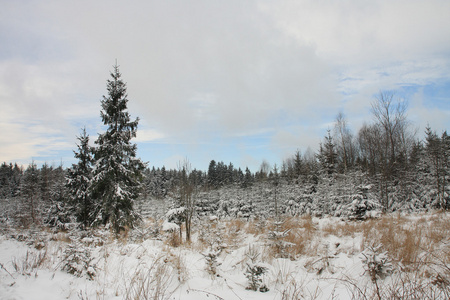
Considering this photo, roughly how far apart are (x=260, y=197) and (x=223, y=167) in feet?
159

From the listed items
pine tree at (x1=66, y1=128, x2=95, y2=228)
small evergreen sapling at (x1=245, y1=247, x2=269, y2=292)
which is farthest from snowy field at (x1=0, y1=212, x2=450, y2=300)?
pine tree at (x1=66, y1=128, x2=95, y2=228)

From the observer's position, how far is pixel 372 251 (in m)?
3.80

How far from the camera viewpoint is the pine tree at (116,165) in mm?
13227

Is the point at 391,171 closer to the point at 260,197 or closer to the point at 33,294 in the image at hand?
the point at 260,197

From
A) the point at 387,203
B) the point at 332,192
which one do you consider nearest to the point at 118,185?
the point at 332,192

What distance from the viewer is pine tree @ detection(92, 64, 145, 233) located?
43.4 feet

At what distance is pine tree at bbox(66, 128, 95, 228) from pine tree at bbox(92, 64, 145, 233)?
11.7 ft

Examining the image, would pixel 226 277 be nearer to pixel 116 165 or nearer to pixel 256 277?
pixel 256 277

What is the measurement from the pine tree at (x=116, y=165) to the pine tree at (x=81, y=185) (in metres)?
3.58

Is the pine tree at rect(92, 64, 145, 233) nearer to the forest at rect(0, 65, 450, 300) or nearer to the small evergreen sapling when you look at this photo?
the forest at rect(0, 65, 450, 300)

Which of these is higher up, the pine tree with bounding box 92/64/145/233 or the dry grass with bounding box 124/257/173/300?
the pine tree with bounding box 92/64/145/233

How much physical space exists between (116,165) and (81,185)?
5819 millimetres

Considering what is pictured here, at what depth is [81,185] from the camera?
16656mm

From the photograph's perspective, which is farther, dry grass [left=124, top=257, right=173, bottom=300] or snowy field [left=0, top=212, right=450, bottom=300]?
snowy field [left=0, top=212, right=450, bottom=300]
